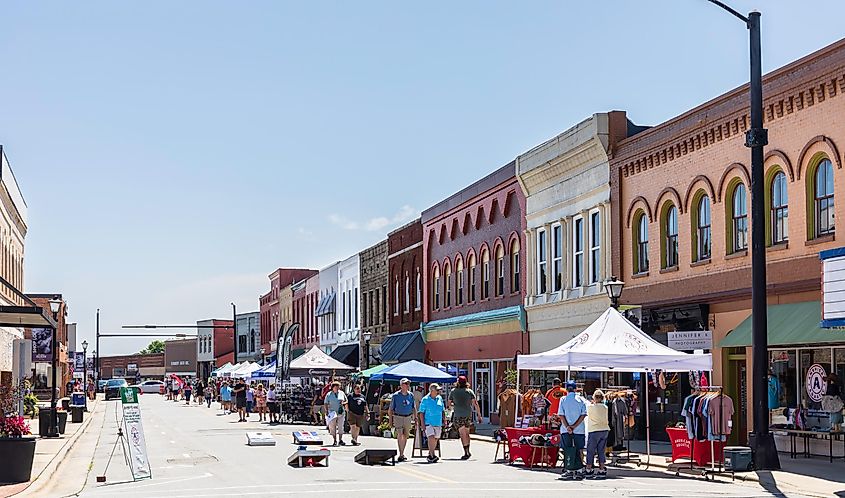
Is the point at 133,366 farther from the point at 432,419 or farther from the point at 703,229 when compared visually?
the point at 432,419

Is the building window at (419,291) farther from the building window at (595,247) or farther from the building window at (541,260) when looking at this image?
the building window at (595,247)

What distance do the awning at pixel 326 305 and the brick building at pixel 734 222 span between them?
125 feet

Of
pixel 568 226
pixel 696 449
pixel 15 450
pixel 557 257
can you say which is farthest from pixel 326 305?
pixel 15 450

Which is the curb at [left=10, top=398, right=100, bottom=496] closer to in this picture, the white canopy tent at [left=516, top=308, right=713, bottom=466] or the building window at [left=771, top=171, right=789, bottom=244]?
the white canopy tent at [left=516, top=308, right=713, bottom=466]

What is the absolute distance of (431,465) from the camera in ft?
79.9

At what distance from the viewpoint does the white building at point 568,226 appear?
34.9 m

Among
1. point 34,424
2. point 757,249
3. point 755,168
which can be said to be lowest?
point 34,424

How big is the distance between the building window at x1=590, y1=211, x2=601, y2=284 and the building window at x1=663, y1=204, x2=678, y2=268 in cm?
358

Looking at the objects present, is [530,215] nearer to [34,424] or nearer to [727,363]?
[727,363]

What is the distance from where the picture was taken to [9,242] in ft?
155

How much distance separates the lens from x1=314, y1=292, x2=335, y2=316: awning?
71062 mm

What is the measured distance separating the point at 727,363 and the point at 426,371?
29.7 feet

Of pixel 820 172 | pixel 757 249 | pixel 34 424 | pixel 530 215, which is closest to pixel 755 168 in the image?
pixel 757 249

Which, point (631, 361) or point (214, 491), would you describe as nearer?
point (214, 491)
